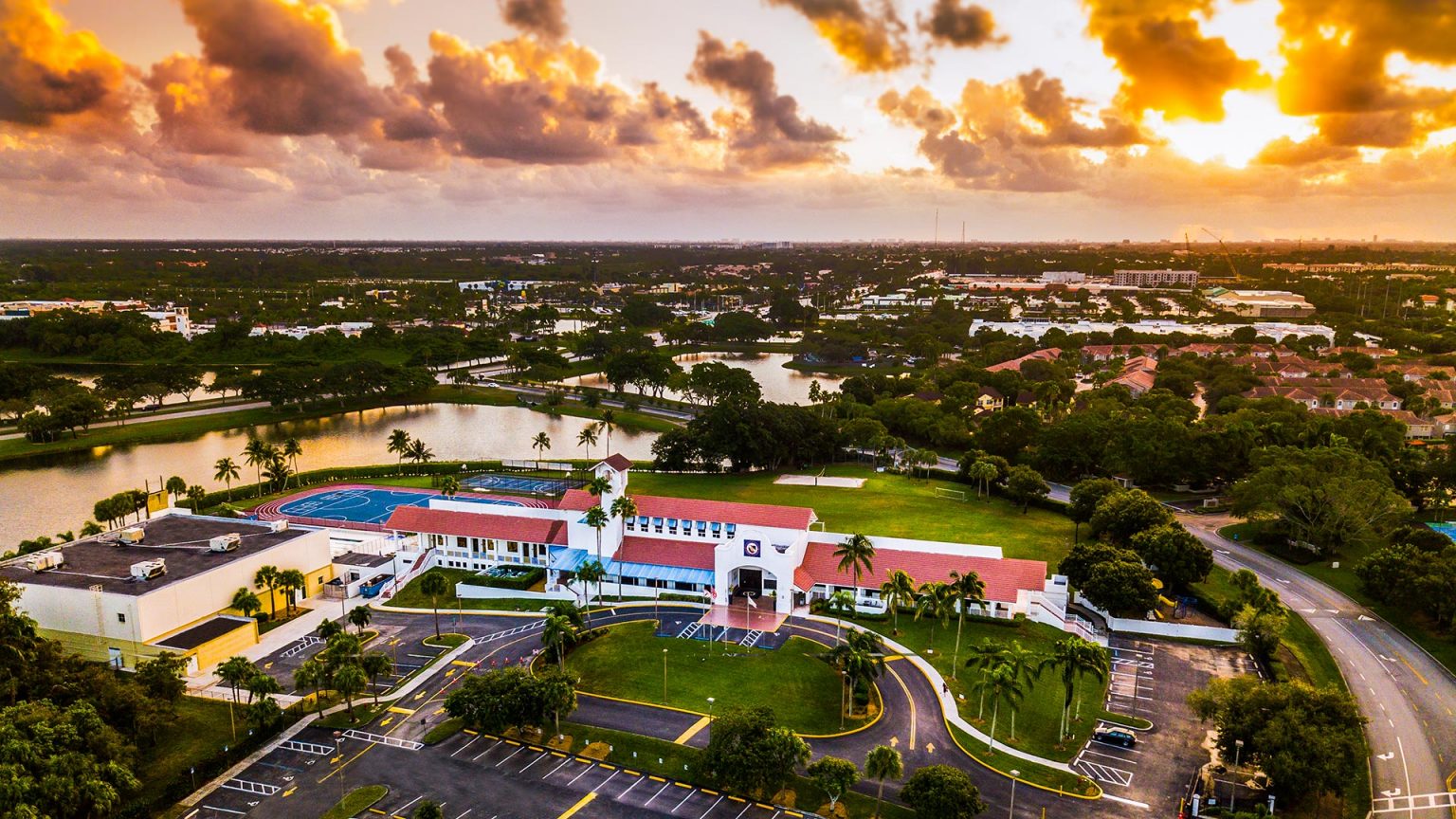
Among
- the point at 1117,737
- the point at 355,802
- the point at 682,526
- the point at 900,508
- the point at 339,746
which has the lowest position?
the point at 339,746

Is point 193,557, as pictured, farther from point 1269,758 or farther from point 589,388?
point 589,388

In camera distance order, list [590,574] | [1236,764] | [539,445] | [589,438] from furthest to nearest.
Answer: [589,438] → [539,445] → [590,574] → [1236,764]

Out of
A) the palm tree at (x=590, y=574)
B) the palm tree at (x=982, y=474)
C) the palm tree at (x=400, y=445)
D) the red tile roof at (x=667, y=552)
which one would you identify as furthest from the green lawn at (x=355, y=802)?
the palm tree at (x=982, y=474)

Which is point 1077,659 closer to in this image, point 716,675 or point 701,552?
point 716,675

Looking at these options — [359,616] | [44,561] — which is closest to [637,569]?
[359,616]

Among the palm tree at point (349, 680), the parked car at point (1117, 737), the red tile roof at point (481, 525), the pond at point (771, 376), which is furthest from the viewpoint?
the pond at point (771, 376)

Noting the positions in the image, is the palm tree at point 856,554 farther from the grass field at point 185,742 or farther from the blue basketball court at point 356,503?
the grass field at point 185,742

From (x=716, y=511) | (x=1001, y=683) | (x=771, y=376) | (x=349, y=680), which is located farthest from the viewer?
(x=771, y=376)

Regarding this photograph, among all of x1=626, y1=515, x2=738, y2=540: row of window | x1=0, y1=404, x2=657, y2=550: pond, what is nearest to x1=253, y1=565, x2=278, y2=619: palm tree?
x1=626, y1=515, x2=738, y2=540: row of window
